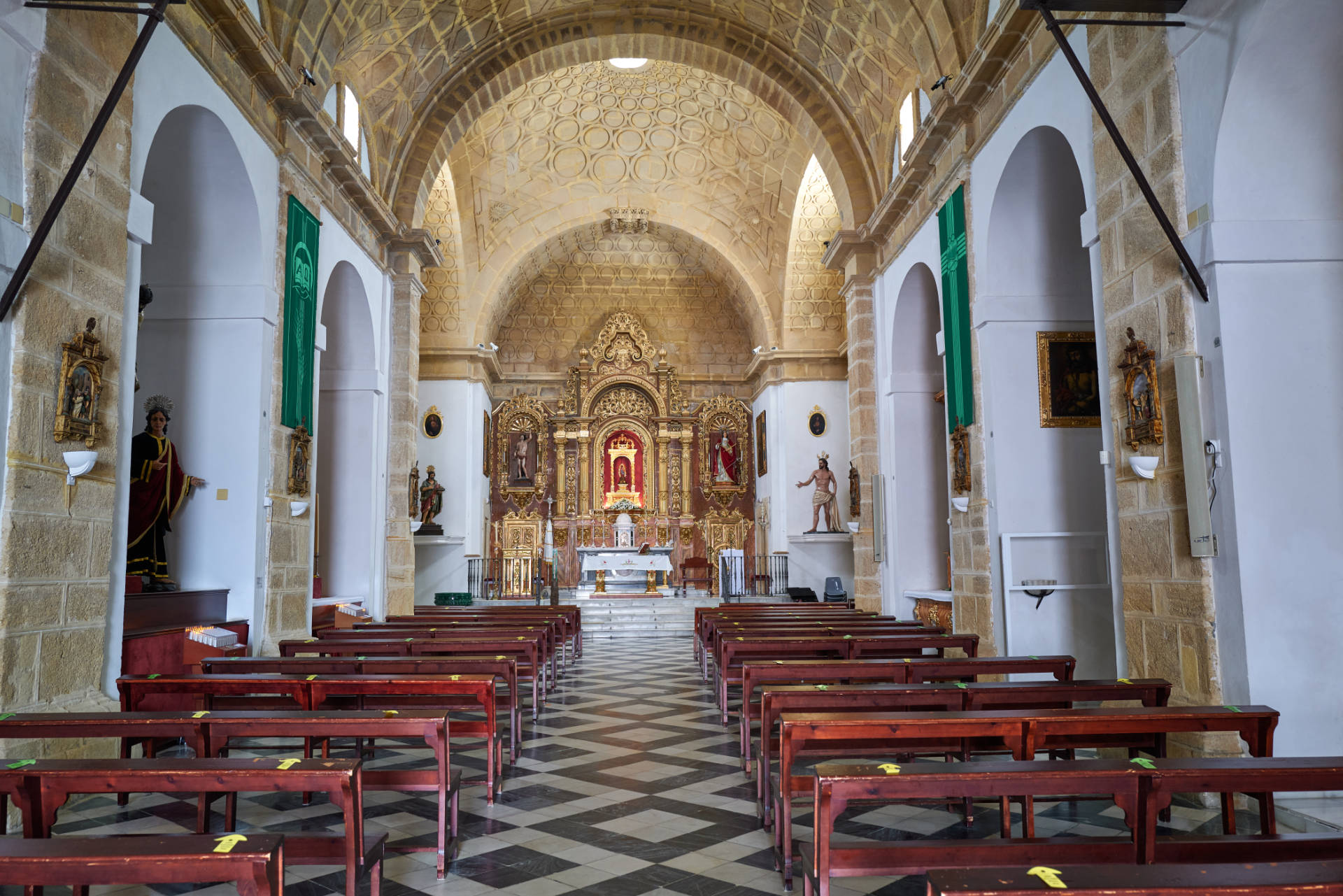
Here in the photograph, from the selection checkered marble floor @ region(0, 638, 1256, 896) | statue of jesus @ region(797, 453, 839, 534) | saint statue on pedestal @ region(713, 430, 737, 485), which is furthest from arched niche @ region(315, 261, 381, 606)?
saint statue on pedestal @ region(713, 430, 737, 485)

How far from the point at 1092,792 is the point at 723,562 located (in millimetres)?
15702

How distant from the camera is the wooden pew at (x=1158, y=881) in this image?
72.7 inches

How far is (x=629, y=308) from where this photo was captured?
2341 centimetres

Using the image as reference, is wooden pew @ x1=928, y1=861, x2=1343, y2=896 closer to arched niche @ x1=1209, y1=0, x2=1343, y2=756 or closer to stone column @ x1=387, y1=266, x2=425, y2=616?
arched niche @ x1=1209, y1=0, x2=1343, y2=756

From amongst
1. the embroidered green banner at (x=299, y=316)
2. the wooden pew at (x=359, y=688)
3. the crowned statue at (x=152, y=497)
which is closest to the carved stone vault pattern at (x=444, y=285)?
the embroidered green banner at (x=299, y=316)

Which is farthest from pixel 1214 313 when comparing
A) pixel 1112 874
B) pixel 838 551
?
pixel 838 551

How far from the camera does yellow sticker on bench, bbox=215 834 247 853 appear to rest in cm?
220

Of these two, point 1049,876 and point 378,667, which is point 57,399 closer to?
point 378,667

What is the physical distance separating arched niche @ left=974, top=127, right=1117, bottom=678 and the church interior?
4 centimetres

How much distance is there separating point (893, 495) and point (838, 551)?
26.0 feet

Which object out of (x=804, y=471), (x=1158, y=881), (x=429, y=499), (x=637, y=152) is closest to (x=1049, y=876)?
(x=1158, y=881)

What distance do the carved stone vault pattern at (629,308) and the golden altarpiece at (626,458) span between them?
26.4 inches

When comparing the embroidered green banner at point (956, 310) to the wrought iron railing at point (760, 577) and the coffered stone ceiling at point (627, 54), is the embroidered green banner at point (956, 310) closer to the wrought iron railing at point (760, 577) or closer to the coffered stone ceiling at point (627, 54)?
the coffered stone ceiling at point (627, 54)

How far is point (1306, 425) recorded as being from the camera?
5.44 m
